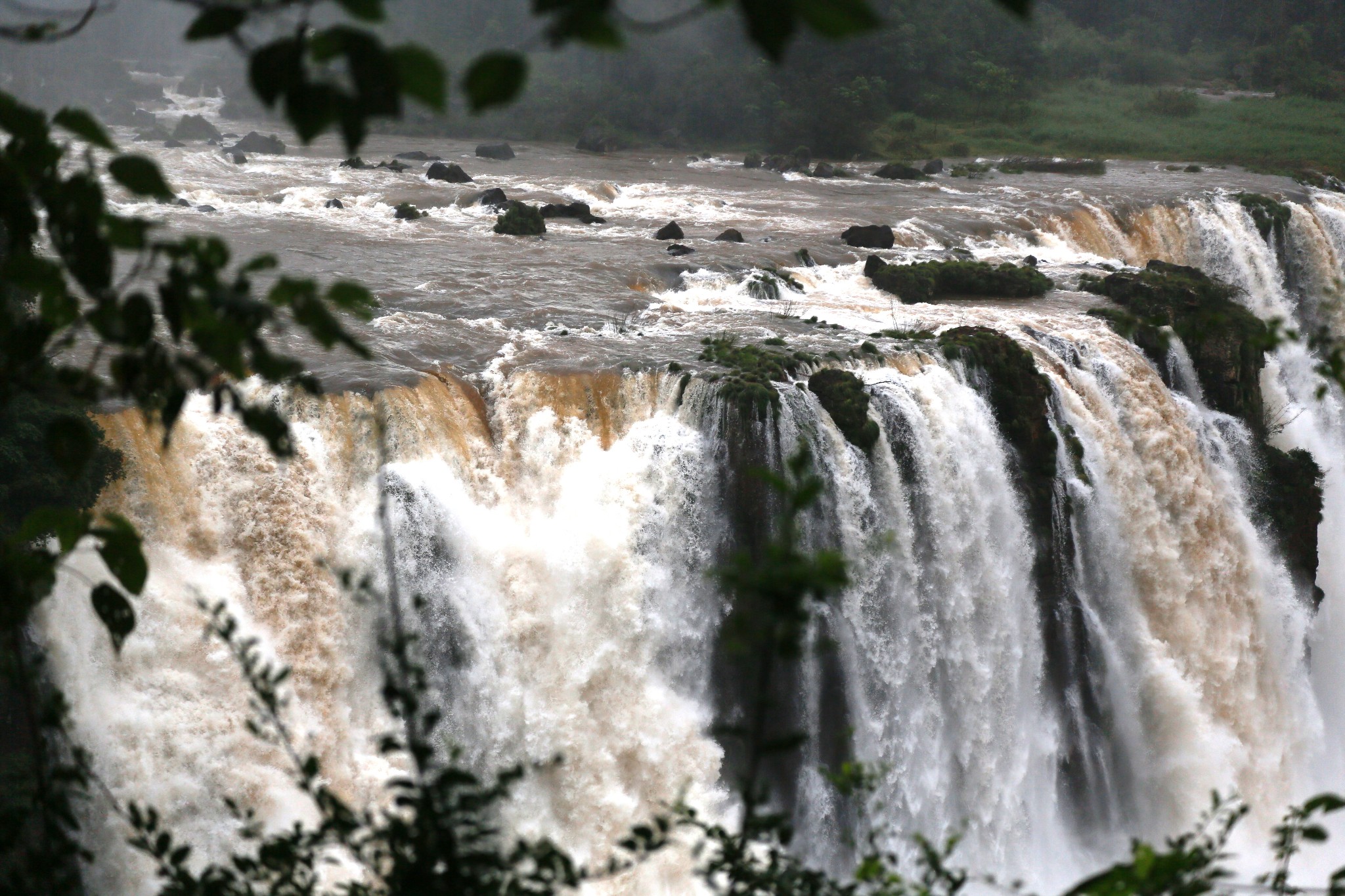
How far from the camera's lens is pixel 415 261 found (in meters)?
15.9

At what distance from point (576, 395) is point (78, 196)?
8903 millimetres

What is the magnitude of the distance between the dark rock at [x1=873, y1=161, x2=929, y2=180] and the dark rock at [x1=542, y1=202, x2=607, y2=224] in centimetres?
1108

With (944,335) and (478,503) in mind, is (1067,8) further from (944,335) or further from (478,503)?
(478,503)

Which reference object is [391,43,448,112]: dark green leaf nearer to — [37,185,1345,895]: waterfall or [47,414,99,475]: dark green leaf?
[47,414,99,475]: dark green leaf

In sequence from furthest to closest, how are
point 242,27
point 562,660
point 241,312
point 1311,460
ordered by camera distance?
point 1311,460 < point 562,660 < point 241,312 < point 242,27

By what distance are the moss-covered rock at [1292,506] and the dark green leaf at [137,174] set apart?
1484cm

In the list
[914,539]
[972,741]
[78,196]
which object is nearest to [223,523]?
[914,539]

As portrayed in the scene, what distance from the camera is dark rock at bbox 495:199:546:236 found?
1828 centimetres

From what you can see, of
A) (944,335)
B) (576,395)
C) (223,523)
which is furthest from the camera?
(944,335)

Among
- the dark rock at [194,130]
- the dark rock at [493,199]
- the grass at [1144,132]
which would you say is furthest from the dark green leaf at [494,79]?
the grass at [1144,132]

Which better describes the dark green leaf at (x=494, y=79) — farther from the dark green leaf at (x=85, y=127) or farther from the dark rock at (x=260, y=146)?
the dark rock at (x=260, y=146)

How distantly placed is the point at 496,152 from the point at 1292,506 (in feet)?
71.9

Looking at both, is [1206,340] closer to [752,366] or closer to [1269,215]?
[752,366]

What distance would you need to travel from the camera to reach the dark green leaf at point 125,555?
1.89 meters
